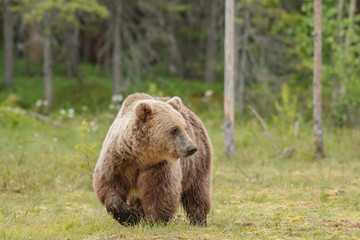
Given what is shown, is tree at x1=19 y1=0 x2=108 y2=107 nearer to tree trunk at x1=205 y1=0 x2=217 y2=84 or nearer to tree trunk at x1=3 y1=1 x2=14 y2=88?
tree trunk at x1=3 y1=1 x2=14 y2=88

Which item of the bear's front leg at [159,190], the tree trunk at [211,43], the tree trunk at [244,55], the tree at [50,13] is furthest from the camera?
the tree trunk at [211,43]

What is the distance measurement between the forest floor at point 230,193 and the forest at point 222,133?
3 cm

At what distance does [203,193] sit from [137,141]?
5.12 ft

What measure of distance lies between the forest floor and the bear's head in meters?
0.90

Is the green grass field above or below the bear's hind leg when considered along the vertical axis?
below

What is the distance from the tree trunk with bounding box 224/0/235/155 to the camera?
514 inches

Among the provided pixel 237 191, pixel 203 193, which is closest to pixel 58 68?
pixel 237 191

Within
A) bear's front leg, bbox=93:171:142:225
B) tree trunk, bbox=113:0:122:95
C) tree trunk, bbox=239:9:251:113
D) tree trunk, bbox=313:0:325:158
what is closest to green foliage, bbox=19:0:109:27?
tree trunk, bbox=113:0:122:95

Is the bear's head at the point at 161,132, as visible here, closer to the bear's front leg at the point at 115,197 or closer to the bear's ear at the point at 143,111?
the bear's ear at the point at 143,111

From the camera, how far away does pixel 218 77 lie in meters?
33.1

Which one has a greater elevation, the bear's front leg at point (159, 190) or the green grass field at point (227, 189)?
the bear's front leg at point (159, 190)

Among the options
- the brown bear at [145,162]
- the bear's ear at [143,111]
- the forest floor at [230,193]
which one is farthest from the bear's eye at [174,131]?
the forest floor at [230,193]

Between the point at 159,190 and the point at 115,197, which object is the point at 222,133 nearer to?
the point at 159,190

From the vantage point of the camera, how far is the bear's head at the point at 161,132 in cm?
581
